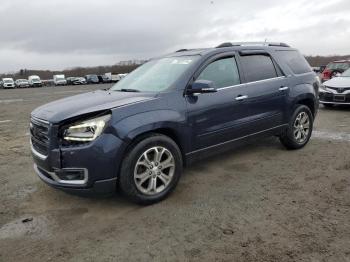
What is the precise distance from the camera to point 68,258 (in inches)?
Result: 127

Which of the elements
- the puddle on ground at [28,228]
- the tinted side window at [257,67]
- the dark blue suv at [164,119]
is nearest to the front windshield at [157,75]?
the dark blue suv at [164,119]

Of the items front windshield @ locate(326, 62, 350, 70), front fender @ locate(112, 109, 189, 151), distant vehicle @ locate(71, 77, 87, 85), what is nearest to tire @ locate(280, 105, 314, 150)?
front fender @ locate(112, 109, 189, 151)

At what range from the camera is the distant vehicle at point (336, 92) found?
36.0 ft

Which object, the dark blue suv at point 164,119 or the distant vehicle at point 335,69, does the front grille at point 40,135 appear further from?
the distant vehicle at point 335,69

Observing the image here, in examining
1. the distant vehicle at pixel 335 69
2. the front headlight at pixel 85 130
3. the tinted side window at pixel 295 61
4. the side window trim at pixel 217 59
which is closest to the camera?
the front headlight at pixel 85 130

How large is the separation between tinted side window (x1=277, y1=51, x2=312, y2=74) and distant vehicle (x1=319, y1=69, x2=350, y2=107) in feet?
16.4

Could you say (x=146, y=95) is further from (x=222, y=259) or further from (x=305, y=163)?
(x=305, y=163)

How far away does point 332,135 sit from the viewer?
753 centimetres

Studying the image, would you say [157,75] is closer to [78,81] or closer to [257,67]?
[257,67]

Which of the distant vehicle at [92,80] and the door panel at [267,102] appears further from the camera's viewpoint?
the distant vehicle at [92,80]

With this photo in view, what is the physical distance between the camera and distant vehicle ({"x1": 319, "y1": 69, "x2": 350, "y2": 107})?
10977mm

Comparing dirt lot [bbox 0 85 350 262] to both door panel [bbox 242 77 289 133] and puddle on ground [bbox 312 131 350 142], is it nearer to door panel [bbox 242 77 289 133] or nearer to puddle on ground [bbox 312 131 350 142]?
door panel [bbox 242 77 289 133]

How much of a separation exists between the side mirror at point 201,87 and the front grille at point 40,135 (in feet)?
5.67

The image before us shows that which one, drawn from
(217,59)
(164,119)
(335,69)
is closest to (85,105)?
(164,119)
